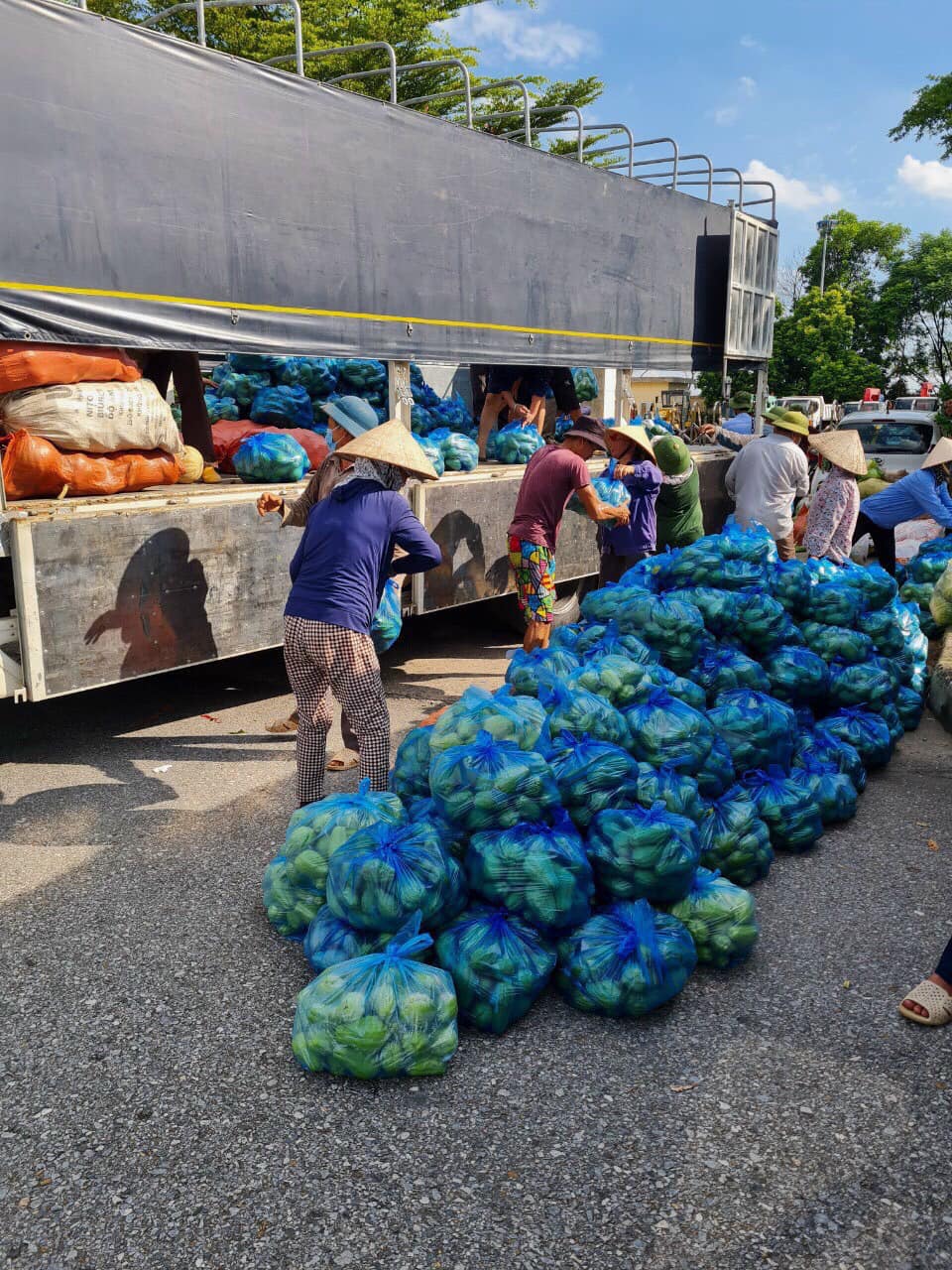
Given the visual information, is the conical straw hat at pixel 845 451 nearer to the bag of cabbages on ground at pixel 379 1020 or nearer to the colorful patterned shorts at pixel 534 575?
the colorful patterned shorts at pixel 534 575

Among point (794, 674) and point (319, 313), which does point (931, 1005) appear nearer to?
point (794, 674)

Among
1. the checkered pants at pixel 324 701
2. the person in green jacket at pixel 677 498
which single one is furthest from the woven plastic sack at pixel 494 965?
the person in green jacket at pixel 677 498

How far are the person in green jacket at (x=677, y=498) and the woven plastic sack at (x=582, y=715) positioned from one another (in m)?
3.53

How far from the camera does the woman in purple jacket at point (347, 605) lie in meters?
4.13

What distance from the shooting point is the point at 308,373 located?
805cm

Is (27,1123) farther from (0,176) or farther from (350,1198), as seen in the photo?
(0,176)

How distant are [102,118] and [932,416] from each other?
54.5ft

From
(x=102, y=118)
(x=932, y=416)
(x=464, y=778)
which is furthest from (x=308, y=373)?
(x=932, y=416)

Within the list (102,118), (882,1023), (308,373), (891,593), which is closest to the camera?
(882,1023)

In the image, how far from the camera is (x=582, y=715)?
3.59 m

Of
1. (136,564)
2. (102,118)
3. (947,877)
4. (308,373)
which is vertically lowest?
(947,877)

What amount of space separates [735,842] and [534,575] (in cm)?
266

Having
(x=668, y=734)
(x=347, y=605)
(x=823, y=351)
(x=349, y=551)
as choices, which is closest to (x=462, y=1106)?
(x=668, y=734)

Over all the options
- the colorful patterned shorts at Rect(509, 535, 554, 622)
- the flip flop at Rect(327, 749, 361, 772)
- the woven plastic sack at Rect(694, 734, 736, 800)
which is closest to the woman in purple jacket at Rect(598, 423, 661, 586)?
the colorful patterned shorts at Rect(509, 535, 554, 622)
